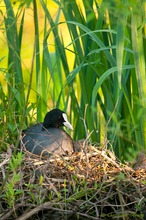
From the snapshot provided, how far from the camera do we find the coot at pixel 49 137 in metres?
Answer: 4.18

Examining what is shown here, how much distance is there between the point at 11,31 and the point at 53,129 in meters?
0.64

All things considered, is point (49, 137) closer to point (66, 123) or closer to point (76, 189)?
point (66, 123)

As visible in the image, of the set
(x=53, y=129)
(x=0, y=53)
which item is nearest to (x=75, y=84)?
(x=53, y=129)

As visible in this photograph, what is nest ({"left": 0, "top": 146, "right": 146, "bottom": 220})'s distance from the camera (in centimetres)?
362

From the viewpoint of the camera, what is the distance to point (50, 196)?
11.9 ft

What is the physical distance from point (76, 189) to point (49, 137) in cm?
73

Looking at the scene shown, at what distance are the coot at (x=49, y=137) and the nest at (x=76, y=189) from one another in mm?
152

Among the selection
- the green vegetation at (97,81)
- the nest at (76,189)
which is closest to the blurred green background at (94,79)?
the green vegetation at (97,81)

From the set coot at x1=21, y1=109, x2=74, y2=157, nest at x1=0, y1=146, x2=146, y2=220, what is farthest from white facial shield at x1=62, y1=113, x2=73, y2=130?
nest at x1=0, y1=146, x2=146, y2=220

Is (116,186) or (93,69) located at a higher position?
(93,69)

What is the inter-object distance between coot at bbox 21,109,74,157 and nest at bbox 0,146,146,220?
6.0 inches

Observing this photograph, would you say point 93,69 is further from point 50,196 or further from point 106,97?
point 50,196

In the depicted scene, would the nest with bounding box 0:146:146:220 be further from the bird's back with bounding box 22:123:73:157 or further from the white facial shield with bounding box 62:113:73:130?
the white facial shield with bounding box 62:113:73:130

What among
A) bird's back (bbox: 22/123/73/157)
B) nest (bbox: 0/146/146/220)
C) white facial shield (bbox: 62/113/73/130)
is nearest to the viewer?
nest (bbox: 0/146/146/220)
